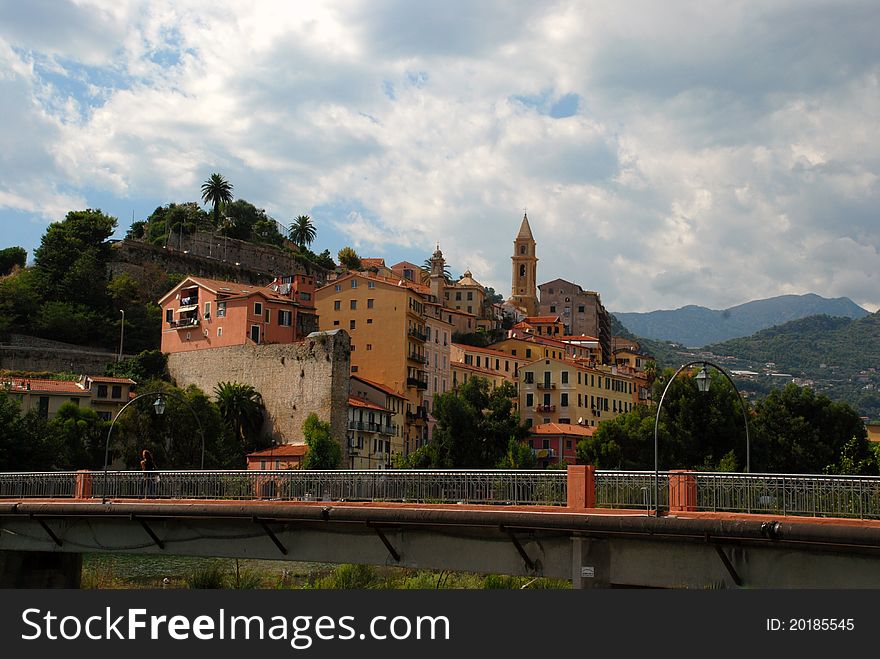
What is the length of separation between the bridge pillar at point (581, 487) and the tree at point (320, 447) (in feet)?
180

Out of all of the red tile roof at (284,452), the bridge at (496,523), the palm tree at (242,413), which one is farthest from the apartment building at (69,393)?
the bridge at (496,523)

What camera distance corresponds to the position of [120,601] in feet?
97.1

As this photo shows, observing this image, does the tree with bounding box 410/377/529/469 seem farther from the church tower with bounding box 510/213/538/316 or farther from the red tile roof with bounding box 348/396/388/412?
the church tower with bounding box 510/213/538/316

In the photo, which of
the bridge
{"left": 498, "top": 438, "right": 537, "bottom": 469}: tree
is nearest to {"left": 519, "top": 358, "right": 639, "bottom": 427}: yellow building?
{"left": 498, "top": 438, "right": 537, "bottom": 469}: tree

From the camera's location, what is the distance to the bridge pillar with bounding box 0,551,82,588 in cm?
4425

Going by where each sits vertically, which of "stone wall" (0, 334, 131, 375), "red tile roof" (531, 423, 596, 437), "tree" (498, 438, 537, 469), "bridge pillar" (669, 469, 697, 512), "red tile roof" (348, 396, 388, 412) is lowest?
"bridge pillar" (669, 469, 697, 512)

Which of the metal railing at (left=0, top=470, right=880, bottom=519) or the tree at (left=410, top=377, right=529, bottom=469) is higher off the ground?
the tree at (left=410, top=377, right=529, bottom=469)

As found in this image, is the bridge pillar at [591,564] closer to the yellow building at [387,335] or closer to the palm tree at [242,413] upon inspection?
the palm tree at [242,413]

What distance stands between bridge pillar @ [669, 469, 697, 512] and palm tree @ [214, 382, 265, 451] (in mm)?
66465

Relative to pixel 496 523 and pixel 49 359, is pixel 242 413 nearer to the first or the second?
pixel 49 359

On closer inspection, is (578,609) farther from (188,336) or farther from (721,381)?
(188,336)

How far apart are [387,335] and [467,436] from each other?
2513 centimetres

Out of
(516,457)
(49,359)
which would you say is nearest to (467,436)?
(516,457)

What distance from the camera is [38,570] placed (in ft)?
147
